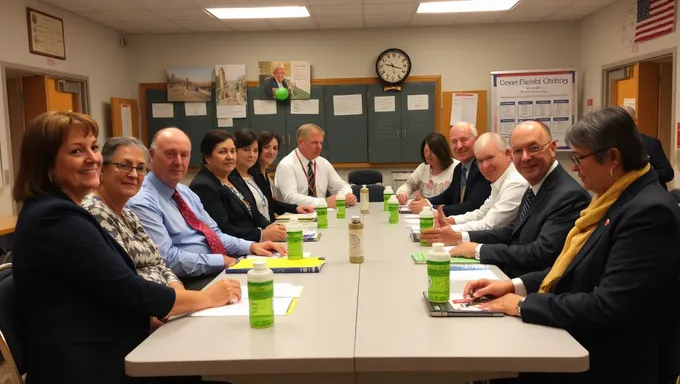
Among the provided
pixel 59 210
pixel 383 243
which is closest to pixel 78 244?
pixel 59 210

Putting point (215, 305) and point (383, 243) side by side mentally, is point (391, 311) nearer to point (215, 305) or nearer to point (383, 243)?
point (215, 305)

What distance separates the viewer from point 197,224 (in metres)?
2.84

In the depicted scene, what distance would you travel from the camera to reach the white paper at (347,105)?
275 inches

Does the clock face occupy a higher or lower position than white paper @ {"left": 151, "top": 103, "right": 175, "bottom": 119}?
higher

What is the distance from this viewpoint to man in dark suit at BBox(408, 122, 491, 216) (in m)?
4.09

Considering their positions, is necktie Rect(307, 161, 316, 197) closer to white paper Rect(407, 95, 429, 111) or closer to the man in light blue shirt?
the man in light blue shirt

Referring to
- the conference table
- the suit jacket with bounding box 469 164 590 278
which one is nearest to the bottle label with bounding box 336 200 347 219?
the suit jacket with bounding box 469 164 590 278

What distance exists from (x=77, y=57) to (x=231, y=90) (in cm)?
182

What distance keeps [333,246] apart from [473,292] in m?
1.10

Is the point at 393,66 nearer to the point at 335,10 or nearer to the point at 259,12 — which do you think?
the point at 335,10

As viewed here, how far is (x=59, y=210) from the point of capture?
5.01ft

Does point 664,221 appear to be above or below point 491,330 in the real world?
above

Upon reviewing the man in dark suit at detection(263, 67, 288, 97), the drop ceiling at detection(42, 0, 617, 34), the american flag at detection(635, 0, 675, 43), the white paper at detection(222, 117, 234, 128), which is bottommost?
the white paper at detection(222, 117, 234, 128)

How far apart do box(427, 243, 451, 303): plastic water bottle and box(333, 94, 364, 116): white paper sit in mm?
5356
